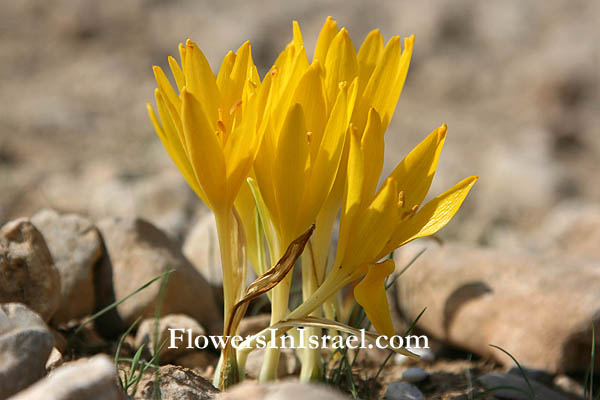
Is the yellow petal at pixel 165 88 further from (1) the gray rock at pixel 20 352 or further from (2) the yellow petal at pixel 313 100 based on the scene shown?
(1) the gray rock at pixel 20 352

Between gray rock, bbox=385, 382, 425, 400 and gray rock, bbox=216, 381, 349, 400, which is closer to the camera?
gray rock, bbox=216, 381, 349, 400

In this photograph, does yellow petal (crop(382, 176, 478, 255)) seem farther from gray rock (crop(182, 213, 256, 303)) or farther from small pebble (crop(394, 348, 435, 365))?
gray rock (crop(182, 213, 256, 303))

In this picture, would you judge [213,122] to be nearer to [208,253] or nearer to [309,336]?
[309,336]

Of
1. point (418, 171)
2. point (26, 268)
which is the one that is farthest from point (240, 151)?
point (26, 268)

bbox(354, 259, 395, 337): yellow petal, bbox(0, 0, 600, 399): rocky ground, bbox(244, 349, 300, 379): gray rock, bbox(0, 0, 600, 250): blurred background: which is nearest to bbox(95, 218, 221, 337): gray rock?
bbox(0, 0, 600, 399): rocky ground

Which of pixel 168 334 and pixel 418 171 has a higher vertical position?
pixel 418 171

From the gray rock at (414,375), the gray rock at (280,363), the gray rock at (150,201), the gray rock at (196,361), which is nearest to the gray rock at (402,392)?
the gray rock at (414,375)
